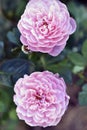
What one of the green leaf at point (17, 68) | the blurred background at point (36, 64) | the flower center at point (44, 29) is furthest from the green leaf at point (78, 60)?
the flower center at point (44, 29)

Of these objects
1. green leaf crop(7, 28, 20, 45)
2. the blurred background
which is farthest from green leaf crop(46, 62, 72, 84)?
green leaf crop(7, 28, 20, 45)

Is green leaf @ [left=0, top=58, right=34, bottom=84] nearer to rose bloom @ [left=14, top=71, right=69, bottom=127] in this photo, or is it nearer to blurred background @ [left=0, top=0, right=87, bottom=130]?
blurred background @ [left=0, top=0, right=87, bottom=130]

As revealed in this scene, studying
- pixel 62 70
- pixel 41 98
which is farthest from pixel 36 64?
pixel 41 98

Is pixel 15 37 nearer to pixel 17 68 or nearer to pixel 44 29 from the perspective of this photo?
pixel 17 68

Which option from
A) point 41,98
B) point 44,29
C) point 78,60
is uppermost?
point 44,29

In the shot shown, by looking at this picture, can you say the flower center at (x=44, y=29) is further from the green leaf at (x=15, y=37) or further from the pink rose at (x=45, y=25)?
the green leaf at (x=15, y=37)
